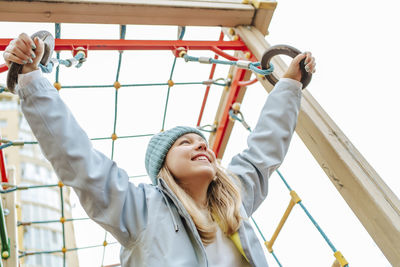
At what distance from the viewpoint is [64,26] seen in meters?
1.87

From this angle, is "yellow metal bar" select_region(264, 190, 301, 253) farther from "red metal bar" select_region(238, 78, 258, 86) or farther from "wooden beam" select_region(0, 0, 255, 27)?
"wooden beam" select_region(0, 0, 255, 27)

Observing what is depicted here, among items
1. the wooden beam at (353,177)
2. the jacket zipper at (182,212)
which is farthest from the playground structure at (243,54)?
the jacket zipper at (182,212)

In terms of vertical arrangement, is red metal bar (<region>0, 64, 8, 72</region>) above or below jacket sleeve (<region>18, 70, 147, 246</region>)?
below

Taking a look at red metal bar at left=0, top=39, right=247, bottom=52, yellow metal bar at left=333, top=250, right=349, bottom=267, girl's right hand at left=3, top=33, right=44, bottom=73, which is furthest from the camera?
red metal bar at left=0, top=39, right=247, bottom=52

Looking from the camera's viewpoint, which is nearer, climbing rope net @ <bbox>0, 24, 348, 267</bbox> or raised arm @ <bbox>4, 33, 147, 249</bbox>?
raised arm @ <bbox>4, 33, 147, 249</bbox>

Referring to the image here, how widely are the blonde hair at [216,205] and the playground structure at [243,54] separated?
1.00ft

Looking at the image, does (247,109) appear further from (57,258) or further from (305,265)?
(57,258)

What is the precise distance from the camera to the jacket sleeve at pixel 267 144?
1.45 m

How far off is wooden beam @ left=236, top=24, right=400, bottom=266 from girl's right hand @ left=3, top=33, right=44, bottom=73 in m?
0.82

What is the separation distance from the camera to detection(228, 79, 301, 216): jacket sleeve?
1446 mm

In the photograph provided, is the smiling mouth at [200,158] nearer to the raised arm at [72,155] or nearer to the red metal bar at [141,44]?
the raised arm at [72,155]

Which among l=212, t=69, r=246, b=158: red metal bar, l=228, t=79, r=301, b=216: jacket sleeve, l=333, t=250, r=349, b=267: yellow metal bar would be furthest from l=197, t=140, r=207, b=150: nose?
l=212, t=69, r=246, b=158: red metal bar

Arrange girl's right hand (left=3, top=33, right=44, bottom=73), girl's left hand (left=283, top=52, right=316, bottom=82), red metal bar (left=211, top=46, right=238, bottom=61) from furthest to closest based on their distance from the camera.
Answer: red metal bar (left=211, top=46, right=238, bottom=61) < girl's left hand (left=283, top=52, right=316, bottom=82) < girl's right hand (left=3, top=33, right=44, bottom=73)

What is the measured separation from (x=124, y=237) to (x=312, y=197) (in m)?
0.89
